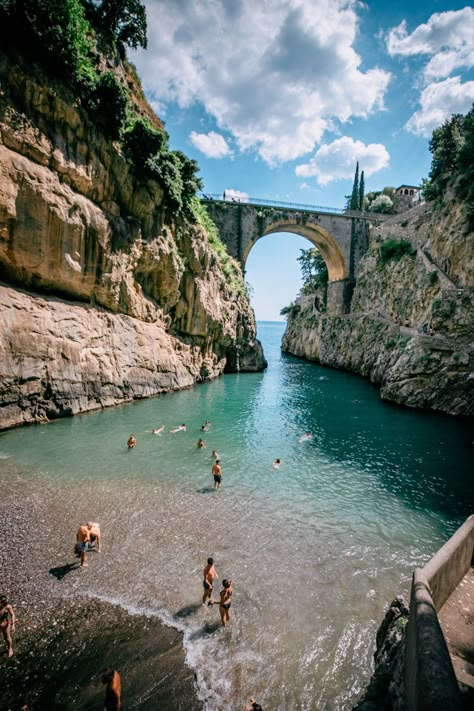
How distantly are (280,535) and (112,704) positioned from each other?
219 inches

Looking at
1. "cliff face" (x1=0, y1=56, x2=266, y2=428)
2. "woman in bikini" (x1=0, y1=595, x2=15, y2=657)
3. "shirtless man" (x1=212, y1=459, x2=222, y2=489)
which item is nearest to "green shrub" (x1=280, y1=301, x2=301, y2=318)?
"cliff face" (x1=0, y1=56, x2=266, y2=428)

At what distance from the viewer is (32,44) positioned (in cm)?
1567

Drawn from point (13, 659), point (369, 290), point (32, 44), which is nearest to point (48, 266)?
point (32, 44)

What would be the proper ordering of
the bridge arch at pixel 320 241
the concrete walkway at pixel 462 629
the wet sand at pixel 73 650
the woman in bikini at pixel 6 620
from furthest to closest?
the bridge arch at pixel 320 241 < the woman in bikini at pixel 6 620 < the wet sand at pixel 73 650 < the concrete walkway at pixel 462 629

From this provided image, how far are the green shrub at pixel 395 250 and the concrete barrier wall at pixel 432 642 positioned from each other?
35.7 meters

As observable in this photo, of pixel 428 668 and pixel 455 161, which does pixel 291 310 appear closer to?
pixel 455 161

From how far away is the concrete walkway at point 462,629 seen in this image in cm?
347

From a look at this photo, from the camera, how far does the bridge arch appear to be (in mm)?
40938

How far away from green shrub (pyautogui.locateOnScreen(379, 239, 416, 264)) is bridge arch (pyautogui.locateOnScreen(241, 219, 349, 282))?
6963mm

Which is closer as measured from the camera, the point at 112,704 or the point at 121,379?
the point at 112,704

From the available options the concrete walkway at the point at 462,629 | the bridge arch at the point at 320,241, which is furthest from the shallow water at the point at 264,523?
the bridge arch at the point at 320,241

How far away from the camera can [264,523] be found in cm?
982

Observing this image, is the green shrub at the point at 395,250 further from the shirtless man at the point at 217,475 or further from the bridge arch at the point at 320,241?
the shirtless man at the point at 217,475

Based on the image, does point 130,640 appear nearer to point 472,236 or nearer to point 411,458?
point 411,458
